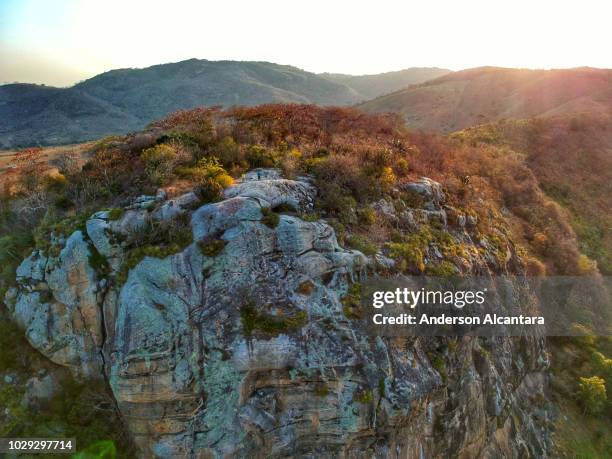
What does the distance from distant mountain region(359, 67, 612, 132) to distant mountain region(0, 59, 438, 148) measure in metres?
44.1

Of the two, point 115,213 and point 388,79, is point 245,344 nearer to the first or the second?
point 115,213

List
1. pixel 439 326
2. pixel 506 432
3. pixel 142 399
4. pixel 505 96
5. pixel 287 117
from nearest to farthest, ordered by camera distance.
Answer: pixel 142 399 → pixel 439 326 → pixel 506 432 → pixel 287 117 → pixel 505 96

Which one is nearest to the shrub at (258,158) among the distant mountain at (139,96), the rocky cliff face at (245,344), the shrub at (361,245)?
the rocky cliff face at (245,344)

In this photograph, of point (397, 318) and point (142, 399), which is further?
point (397, 318)

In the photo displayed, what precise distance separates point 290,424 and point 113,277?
5.58m

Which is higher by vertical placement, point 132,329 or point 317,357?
point 132,329

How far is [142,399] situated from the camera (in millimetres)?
7887

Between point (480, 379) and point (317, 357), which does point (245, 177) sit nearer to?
point (317, 357)

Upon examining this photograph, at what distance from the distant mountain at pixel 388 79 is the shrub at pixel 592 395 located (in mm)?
155305

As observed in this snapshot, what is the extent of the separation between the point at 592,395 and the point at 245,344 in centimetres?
1352

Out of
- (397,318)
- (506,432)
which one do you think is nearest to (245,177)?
(397,318)

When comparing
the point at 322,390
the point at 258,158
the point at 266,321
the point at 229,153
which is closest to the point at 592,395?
the point at 322,390

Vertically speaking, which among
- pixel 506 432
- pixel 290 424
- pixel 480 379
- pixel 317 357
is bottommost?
pixel 506 432

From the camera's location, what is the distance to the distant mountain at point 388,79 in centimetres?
16362
